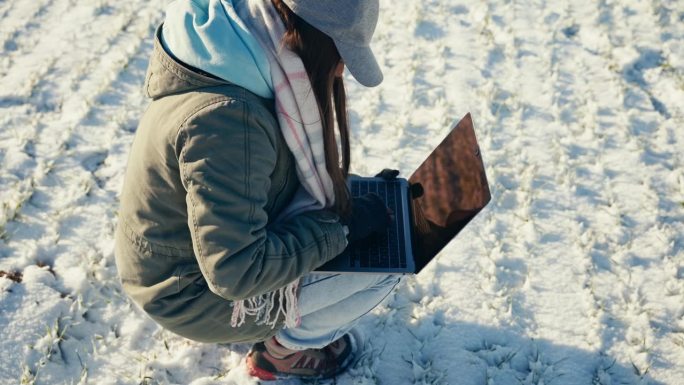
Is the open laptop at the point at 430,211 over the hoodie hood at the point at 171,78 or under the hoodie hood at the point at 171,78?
under

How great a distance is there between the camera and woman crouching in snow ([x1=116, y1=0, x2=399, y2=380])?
1910 mm

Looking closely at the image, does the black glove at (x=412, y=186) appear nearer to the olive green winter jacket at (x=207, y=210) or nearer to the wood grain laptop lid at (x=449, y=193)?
the wood grain laptop lid at (x=449, y=193)

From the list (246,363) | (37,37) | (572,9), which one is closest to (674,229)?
(572,9)

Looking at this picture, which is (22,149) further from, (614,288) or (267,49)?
(614,288)

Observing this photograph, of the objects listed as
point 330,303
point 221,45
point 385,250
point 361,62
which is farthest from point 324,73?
point 330,303

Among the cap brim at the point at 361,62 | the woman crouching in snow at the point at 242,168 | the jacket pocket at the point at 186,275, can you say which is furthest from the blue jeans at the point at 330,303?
the cap brim at the point at 361,62

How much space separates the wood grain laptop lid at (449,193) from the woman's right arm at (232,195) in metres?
0.80

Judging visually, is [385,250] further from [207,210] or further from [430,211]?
[207,210]

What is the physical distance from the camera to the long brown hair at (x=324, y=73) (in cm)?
198

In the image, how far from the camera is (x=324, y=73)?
2.12 m

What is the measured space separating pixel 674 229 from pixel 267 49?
120 inches

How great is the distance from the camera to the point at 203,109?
1.88 m

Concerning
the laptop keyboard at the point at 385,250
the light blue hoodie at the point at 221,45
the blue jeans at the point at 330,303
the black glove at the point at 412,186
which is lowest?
the blue jeans at the point at 330,303

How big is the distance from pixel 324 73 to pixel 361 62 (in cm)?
14
